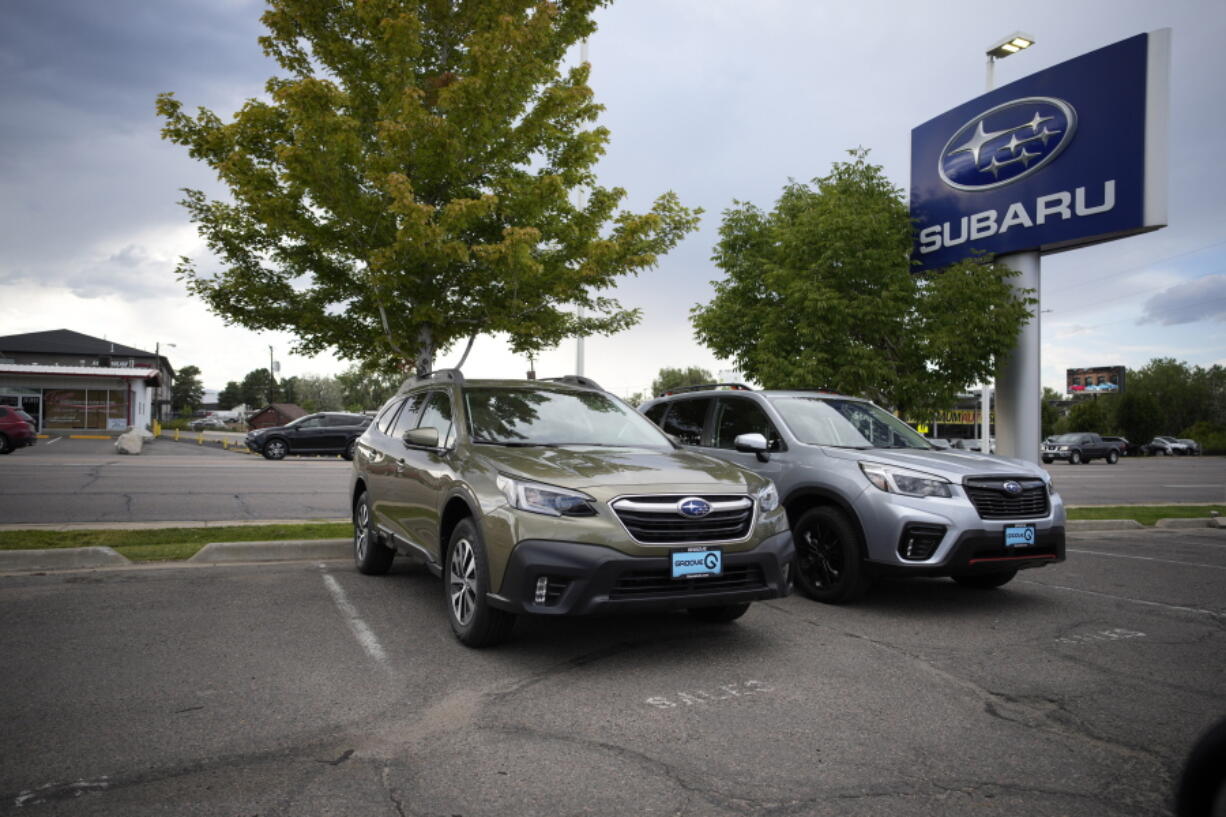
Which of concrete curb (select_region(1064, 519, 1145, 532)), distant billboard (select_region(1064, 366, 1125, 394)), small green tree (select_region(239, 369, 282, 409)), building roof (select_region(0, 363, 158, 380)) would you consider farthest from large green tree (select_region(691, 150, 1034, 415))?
small green tree (select_region(239, 369, 282, 409))

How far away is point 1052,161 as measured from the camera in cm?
1313

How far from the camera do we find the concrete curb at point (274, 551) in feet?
25.5

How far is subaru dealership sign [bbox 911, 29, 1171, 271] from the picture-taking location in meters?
12.1

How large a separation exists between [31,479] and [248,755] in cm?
1516

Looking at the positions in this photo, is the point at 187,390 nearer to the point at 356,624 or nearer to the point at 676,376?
the point at 676,376

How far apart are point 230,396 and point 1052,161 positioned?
172 m

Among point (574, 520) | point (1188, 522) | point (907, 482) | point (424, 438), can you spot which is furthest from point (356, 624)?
point (1188, 522)

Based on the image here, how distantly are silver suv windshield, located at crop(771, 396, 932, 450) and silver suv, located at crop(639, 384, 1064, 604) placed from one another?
0.02m

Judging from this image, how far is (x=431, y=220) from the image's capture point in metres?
8.50

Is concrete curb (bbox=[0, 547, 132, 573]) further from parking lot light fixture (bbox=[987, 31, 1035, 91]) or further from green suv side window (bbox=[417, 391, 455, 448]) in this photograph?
parking lot light fixture (bbox=[987, 31, 1035, 91])

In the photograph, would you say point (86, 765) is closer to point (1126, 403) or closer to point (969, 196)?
point (969, 196)

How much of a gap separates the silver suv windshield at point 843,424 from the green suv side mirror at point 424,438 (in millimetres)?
3292

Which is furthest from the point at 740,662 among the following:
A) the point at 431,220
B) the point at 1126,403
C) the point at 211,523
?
the point at 1126,403

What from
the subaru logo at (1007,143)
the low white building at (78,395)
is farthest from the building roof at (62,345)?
the subaru logo at (1007,143)
